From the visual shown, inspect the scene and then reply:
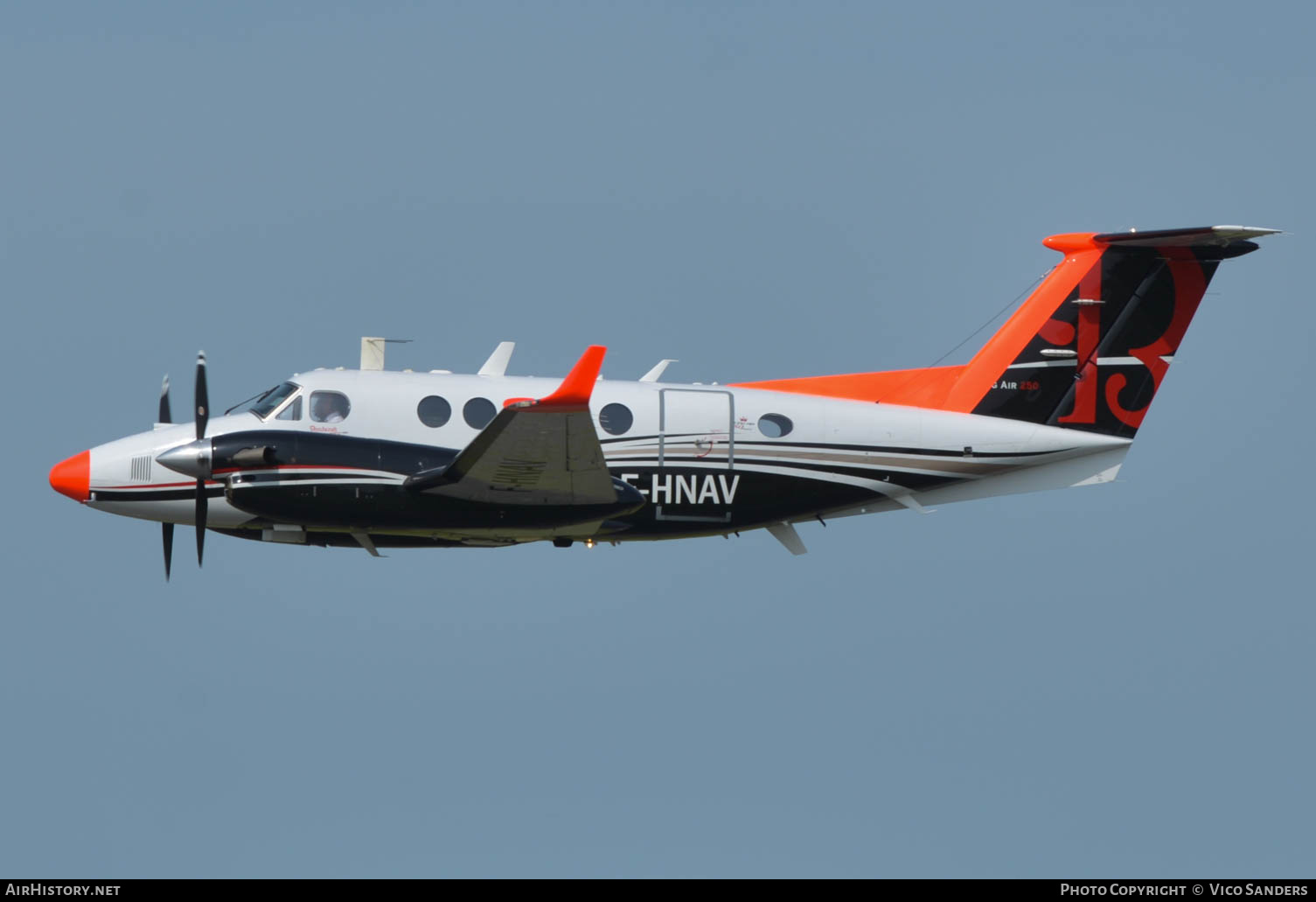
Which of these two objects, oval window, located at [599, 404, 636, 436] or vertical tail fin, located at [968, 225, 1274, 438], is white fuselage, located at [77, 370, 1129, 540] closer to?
Answer: oval window, located at [599, 404, 636, 436]

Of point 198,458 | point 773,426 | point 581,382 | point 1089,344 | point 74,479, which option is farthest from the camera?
point 1089,344

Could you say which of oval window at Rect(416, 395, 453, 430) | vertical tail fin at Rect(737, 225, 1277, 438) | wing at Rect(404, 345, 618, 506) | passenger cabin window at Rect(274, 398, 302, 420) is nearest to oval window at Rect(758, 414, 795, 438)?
vertical tail fin at Rect(737, 225, 1277, 438)

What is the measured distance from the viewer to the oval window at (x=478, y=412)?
2183cm

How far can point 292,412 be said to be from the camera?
71.0ft

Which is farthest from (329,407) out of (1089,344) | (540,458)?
(1089,344)

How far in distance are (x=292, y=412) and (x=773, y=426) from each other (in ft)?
20.4

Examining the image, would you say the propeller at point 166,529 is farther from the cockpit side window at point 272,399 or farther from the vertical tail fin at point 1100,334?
the vertical tail fin at point 1100,334

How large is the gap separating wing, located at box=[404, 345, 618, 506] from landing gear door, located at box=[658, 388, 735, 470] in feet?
4.87

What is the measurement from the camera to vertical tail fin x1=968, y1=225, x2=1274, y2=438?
78.1ft

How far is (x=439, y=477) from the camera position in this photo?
67.6 ft

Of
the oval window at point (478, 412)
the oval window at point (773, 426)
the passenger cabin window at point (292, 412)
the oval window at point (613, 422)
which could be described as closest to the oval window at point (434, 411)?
the oval window at point (478, 412)

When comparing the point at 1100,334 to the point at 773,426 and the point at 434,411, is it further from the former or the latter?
the point at 434,411

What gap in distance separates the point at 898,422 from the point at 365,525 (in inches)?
284

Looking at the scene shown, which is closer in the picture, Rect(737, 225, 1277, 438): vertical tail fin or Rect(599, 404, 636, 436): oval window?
Rect(599, 404, 636, 436): oval window
